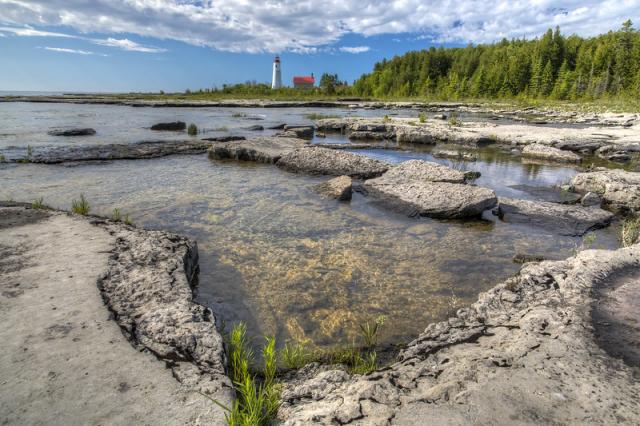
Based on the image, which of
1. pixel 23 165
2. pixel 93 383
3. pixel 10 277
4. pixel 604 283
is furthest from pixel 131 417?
pixel 23 165

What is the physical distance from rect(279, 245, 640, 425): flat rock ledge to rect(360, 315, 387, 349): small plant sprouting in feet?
1.61

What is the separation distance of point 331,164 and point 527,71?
88.0 meters

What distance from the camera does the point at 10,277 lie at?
354 cm

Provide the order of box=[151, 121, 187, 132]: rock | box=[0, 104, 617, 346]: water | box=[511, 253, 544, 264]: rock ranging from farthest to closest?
box=[151, 121, 187, 132]: rock
box=[511, 253, 544, 264]: rock
box=[0, 104, 617, 346]: water

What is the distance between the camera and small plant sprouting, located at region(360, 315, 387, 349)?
355 cm

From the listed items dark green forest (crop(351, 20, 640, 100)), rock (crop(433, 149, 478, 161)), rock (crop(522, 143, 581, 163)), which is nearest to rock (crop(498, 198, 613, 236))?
rock (crop(433, 149, 478, 161))

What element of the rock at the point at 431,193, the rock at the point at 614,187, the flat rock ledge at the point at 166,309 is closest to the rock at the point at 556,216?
the rock at the point at 431,193

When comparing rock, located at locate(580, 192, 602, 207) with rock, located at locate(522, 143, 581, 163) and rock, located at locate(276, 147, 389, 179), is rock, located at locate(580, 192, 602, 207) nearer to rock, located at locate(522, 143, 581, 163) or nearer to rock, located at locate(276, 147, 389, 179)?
rock, located at locate(276, 147, 389, 179)

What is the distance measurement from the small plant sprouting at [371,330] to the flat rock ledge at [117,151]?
10.8 metres

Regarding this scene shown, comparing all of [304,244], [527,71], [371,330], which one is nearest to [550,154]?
[304,244]

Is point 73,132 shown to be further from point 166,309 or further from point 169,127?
Answer: point 166,309

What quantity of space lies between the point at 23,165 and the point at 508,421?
13015 millimetres

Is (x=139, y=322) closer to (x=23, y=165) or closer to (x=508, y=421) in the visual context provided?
(x=508, y=421)

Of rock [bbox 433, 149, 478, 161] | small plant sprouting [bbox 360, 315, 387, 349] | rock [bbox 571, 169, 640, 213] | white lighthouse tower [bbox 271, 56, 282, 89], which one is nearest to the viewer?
small plant sprouting [bbox 360, 315, 387, 349]
